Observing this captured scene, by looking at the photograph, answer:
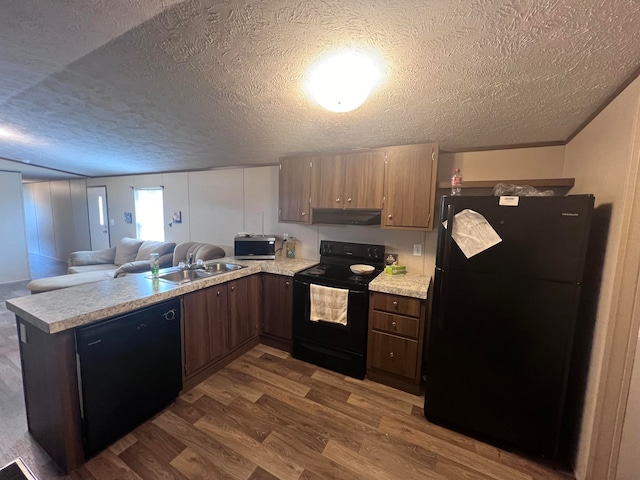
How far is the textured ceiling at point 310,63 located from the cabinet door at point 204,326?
63.7 inches

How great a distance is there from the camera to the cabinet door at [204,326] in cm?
217

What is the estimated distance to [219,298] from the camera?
8.00 feet

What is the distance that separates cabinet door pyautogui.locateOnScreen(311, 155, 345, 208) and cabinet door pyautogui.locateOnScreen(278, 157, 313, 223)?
0.26 feet

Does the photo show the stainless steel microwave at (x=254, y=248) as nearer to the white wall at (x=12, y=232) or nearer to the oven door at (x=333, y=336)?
the oven door at (x=333, y=336)

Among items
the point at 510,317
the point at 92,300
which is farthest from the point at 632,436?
Result: the point at 92,300

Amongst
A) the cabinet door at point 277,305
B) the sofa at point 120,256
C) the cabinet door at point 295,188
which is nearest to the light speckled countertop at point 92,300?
the cabinet door at point 277,305

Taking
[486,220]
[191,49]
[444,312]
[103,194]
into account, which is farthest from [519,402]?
[103,194]

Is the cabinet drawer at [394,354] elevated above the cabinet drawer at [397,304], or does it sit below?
below

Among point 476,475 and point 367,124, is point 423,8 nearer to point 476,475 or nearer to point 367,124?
point 367,124

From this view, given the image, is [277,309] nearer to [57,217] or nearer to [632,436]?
[632,436]

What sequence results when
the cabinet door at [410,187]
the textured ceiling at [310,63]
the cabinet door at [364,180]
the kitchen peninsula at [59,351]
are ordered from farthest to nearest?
the cabinet door at [364,180] < the cabinet door at [410,187] < the kitchen peninsula at [59,351] < the textured ceiling at [310,63]

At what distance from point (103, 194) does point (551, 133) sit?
761cm

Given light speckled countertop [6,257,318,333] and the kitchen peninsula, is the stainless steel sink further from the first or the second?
the kitchen peninsula

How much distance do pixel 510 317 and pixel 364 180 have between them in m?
1.64
